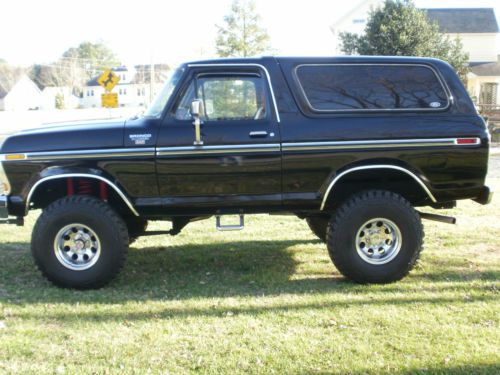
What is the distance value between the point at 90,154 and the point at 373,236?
9.14ft

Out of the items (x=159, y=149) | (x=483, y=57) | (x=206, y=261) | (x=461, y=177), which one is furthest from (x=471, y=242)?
(x=483, y=57)

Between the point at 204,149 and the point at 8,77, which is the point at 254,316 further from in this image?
the point at 8,77

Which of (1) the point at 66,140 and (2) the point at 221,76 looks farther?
(2) the point at 221,76

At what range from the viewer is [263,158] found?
5422 millimetres

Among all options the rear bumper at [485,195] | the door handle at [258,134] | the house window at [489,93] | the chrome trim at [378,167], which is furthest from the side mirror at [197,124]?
the house window at [489,93]

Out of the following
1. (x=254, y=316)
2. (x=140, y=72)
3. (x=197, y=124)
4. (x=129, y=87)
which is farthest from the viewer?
(x=140, y=72)

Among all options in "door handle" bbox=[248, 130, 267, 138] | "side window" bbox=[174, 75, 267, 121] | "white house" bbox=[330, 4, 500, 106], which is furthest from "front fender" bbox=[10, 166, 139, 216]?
"white house" bbox=[330, 4, 500, 106]

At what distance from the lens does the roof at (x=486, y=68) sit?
38062 mm

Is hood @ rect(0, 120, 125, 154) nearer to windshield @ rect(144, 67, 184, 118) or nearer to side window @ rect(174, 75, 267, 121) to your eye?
windshield @ rect(144, 67, 184, 118)

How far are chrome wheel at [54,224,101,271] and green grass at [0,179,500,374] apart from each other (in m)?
0.29

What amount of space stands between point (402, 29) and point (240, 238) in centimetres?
1826

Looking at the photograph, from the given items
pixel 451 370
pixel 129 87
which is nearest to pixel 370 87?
pixel 451 370

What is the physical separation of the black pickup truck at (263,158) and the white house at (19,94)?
260 ft

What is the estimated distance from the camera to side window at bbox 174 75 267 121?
5492mm
